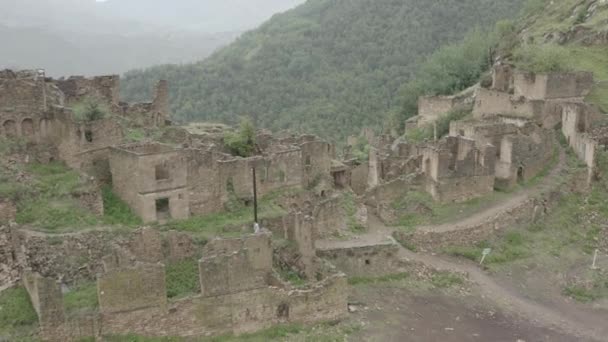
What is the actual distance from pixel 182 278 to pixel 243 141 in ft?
28.7

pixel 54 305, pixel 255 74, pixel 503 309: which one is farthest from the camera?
pixel 255 74

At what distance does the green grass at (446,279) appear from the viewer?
81.4 feet

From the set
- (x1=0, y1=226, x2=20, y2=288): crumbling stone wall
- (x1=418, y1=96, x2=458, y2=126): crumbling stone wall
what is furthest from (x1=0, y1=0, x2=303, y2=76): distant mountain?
(x1=0, y1=226, x2=20, y2=288): crumbling stone wall

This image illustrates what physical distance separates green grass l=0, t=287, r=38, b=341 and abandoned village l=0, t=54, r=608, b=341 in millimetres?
322

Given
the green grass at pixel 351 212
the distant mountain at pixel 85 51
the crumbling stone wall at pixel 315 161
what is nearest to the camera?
the green grass at pixel 351 212

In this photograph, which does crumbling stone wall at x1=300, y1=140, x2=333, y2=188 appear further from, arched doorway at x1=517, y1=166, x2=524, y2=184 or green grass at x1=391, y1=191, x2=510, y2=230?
arched doorway at x1=517, y1=166, x2=524, y2=184

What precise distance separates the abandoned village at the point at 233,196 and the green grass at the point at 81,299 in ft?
1.36

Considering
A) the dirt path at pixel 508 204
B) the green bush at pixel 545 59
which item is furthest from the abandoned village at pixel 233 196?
the green bush at pixel 545 59

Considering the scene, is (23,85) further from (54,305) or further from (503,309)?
(503,309)

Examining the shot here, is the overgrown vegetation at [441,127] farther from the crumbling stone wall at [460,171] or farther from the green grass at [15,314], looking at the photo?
the green grass at [15,314]

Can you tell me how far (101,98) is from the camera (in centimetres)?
3008

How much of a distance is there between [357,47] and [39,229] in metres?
71.4

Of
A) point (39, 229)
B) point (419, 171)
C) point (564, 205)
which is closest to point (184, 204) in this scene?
point (39, 229)

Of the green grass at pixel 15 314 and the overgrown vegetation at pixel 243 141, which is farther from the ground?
the overgrown vegetation at pixel 243 141
